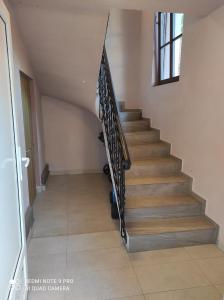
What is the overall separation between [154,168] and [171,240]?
3.29 feet

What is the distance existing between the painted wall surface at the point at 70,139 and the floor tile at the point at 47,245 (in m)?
2.81

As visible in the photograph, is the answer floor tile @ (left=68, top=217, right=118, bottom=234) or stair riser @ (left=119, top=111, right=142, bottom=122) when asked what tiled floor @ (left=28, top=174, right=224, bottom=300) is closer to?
floor tile @ (left=68, top=217, right=118, bottom=234)

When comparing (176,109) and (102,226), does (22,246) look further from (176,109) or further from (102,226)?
(176,109)

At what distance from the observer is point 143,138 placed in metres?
3.79

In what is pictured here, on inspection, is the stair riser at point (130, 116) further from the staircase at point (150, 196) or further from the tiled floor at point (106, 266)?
the tiled floor at point (106, 266)

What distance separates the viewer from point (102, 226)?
2.87 metres

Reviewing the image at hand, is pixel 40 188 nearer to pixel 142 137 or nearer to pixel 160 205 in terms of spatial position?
pixel 142 137

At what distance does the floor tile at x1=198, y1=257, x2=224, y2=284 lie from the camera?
1.99 m

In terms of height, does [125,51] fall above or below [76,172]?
above

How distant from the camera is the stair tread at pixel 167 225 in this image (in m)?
2.43

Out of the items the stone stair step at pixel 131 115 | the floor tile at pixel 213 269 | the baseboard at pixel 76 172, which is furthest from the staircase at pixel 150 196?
the baseboard at pixel 76 172

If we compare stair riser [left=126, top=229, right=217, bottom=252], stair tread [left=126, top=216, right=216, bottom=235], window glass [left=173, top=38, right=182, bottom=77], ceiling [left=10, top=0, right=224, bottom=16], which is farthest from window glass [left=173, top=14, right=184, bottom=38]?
stair riser [left=126, top=229, right=217, bottom=252]

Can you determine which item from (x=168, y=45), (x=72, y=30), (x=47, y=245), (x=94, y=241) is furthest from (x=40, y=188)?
(x=168, y=45)

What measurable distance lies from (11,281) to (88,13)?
231 centimetres
